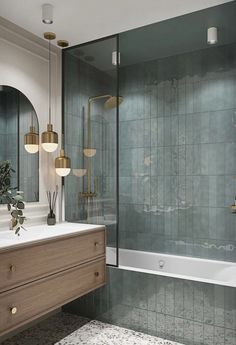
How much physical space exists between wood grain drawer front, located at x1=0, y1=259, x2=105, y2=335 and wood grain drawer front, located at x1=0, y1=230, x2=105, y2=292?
0.16 ft

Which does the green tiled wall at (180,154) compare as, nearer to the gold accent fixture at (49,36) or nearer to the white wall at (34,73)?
the white wall at (34,73)

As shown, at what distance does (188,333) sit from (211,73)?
2.31 metres

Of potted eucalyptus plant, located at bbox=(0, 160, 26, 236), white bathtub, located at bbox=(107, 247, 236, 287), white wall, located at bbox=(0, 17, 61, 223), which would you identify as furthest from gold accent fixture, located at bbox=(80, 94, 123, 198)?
potted eucalyptus plant, located at bbox=(0, 160, 26, 236)

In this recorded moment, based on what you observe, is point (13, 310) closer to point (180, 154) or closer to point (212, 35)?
point (180, 154)

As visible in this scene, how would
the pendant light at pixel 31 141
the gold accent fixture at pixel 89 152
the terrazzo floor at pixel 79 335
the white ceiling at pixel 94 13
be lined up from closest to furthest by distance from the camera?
the white ceiling at pixel 94 13 < the terrazzo floor at pixel 79 335 < the pendant light at pixel 31 141 < the gold accent fixture at pixel 89 152

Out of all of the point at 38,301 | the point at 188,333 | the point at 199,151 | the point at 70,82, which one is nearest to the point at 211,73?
the point at 199,151

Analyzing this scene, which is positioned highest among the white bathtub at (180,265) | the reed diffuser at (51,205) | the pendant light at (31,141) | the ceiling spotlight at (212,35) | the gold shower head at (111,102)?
the ceiling spotlight at (212,35)

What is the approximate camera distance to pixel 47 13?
2344 mm

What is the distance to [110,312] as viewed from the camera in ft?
8.93

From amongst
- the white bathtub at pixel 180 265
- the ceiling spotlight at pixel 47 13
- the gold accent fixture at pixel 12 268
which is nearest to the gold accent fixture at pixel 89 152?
the white bathtub at pixel 180 265

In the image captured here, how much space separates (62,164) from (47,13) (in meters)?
1.18

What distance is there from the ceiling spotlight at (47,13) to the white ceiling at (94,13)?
0.12 feet

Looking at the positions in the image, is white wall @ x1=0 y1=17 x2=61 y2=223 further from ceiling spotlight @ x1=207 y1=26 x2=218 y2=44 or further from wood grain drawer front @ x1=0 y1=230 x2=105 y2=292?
ceiling spotlight @ x1=207 y1=26 x2=218 y2=44

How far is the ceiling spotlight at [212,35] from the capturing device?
9.36 ft
